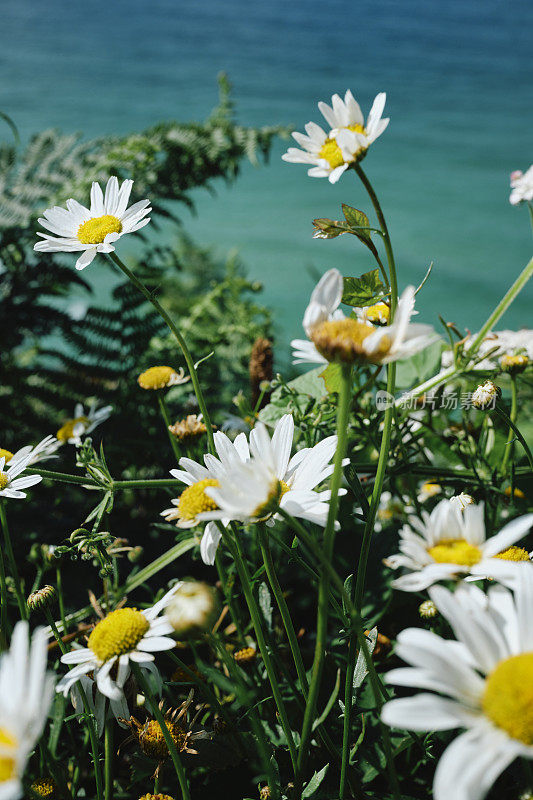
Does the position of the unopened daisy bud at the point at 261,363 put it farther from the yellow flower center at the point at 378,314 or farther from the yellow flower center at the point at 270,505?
the yellow flower center at the point at 270,505

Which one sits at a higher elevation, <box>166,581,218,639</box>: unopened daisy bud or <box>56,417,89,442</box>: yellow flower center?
<box>166,581,218,639</box>: unopened daisy bud

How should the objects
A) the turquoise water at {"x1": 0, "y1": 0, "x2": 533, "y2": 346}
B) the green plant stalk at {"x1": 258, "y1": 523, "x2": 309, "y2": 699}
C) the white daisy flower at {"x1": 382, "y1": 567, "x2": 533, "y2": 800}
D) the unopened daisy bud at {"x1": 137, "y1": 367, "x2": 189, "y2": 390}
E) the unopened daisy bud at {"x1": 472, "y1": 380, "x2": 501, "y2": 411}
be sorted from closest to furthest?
the white daisy flower at {"x1": 382, "y1": 567, "x2": 533, "y2": 800} < the green plant stalk at {"x1": 258, "y1": 523, "x2": 309, "y2": 699} < the unopened daisy bud at {"x1": 472, "y1": 380, "x2": 501, "y2": 411} < the unopened daisy bud at {"x1": 137, "y1": 367, "x2": 189, "y2": 390} < the turquoise water at {"x1": 0, "y1": 0, "x2": 533, "y2": 346}

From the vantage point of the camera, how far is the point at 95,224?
387 mm

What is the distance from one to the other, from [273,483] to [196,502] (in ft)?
0.25

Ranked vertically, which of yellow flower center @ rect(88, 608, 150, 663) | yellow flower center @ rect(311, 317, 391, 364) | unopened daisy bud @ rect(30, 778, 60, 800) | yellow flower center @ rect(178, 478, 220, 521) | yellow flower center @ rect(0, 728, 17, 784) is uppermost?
yellow flower center @ rect(311, 317, 391, 364)

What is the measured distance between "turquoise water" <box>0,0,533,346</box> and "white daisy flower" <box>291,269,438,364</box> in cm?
84

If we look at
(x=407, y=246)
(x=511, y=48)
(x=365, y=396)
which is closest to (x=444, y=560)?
(x=365, y=396)

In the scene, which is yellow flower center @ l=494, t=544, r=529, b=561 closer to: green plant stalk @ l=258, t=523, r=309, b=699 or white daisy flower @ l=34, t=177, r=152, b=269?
green plant stalk @ l=258, t=523, r=309, b=699

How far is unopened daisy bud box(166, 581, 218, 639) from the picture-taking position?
0.24 metres

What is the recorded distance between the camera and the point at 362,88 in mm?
1850

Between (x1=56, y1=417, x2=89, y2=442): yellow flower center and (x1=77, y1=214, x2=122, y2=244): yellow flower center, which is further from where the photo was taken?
(x1=56, y1=417, x2=89, y2=442): yellow flower center

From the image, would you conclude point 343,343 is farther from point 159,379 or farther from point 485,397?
point 159,379

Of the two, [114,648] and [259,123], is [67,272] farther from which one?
[259,123]

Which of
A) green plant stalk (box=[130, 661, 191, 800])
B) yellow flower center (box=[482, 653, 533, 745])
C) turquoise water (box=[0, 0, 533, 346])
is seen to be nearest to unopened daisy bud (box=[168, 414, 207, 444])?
green plant stalk (box=[130, 661, 191, 800])
